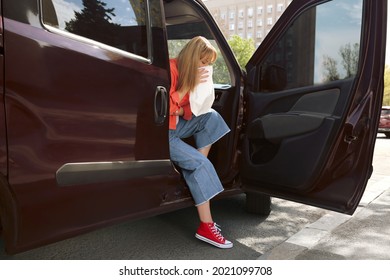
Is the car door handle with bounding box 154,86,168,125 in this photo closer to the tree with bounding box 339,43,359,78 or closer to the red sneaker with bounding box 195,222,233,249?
the red sneaker with bounding box 195,222,233,249

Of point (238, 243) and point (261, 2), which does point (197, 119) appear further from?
point (261, 2)

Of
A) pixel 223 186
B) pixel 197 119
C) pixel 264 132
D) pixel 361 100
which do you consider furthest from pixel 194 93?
pixel 361 100

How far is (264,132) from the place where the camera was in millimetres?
2918

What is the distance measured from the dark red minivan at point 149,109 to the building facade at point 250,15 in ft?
262

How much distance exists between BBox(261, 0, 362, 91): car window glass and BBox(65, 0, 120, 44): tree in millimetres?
1255

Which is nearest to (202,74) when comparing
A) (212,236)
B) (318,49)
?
(318,49)

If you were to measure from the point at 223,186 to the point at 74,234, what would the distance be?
1.38 m

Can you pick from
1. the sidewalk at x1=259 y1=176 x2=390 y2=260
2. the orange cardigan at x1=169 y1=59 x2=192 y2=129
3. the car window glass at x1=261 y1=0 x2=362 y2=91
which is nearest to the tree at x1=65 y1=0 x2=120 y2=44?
the orange cardigan at x1=169 y1=59 x2=192 y2=129

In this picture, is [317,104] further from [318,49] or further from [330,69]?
[318,49]

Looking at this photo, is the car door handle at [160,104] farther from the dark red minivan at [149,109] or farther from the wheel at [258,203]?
the wheel at [258,203]

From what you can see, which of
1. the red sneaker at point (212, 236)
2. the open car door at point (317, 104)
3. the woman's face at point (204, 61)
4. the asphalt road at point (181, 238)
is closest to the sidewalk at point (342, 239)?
the asphalt road at point (181, 238)

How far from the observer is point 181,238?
3080mm

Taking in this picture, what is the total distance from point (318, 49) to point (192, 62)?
2.71 ft

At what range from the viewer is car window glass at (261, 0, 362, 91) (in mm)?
2486
